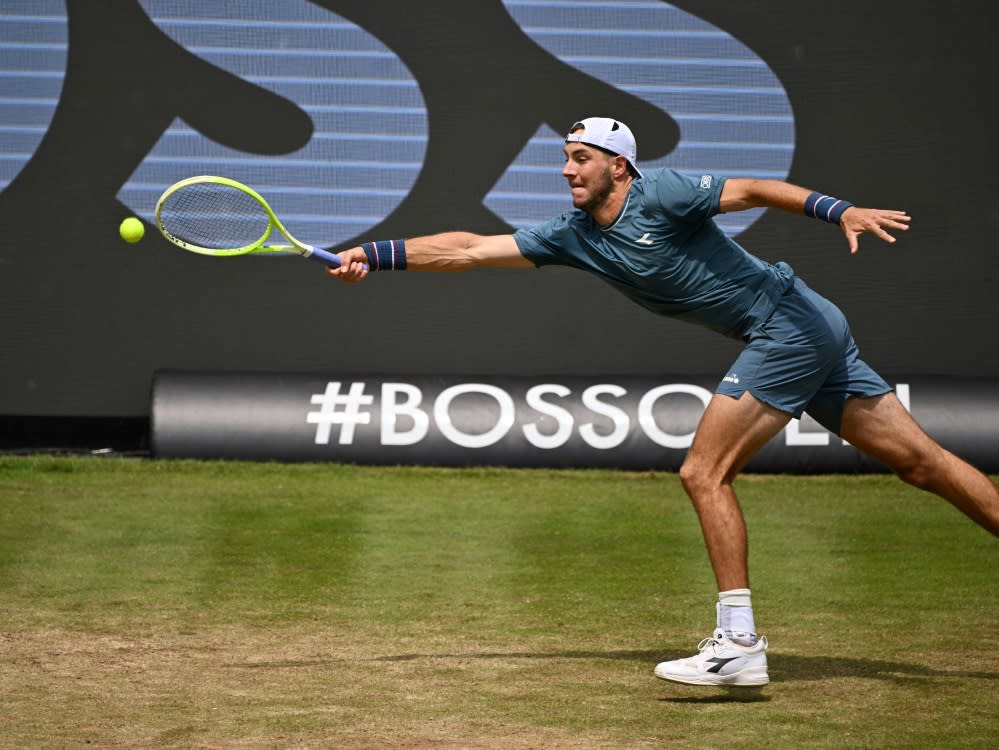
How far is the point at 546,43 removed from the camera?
10.6m

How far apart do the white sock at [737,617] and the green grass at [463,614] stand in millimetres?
197

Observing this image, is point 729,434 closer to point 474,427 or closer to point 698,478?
point 698,478

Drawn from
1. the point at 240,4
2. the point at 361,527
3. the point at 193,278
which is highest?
the point at 240,4

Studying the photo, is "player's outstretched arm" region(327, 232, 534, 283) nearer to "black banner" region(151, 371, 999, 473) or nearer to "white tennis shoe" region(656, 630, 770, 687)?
"white tennis shoe" region(656, 630, 770, 687)

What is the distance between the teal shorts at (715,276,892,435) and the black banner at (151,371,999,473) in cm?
494

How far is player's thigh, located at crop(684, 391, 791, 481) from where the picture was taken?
5.06 m

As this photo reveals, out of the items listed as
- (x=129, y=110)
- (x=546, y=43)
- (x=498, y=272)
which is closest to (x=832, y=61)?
(x=546, y=43)

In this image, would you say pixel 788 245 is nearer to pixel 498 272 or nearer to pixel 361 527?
pixel 498 272

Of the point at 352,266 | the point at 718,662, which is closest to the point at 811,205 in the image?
the point at 718,662

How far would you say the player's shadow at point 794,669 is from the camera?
493 cm

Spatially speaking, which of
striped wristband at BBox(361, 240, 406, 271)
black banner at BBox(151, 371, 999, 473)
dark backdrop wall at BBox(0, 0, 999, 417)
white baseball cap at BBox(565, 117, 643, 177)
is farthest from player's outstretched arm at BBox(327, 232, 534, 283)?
dark backdrop wall at BBox(0, 0, 999, 417)

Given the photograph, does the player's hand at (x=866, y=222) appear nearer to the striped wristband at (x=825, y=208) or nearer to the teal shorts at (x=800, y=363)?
the striped wristband at (x=825, y=208)

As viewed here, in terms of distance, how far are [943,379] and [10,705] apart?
760cm

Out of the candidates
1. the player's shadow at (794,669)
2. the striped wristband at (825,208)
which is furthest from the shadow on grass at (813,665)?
the striped wristband at (825,208)
